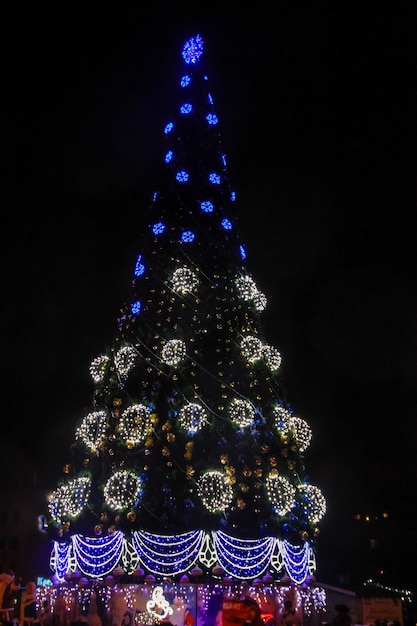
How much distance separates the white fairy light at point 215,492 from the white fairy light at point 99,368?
15.0 feet

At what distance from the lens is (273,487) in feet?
45.1

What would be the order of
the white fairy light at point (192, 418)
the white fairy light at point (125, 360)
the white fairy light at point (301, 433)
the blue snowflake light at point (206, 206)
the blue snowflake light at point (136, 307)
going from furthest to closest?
the blue snowflake light at point (206, 206), the blue snowflake light at point (136, 307), the white fairy light at point (301, 433), the white fairy light at point (125, 360), the white fairy light at point (192, 418)

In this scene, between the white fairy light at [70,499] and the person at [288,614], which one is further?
the white fairy light at [70,499]

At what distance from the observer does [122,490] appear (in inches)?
526

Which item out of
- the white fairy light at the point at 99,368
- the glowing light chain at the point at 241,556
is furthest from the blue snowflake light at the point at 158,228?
the glowing light chain at the point at 241,556

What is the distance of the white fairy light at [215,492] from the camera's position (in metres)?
13.0

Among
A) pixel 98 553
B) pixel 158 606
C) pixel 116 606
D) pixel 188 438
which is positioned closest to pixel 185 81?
pixel 188 438

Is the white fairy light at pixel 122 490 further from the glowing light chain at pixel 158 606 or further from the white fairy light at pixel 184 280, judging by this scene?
the white fairy light at pixel 184 280

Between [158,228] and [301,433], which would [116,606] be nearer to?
[301,433]

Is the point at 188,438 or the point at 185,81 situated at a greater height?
the point at 185,81

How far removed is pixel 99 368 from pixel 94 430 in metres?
1.94

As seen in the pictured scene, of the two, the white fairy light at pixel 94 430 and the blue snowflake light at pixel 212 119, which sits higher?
the blue snowflake light at pixel 212 119

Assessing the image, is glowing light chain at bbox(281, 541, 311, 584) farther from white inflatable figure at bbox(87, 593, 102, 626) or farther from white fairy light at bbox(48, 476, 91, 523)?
white fairy light at bbox(48, 476, 91, 523)

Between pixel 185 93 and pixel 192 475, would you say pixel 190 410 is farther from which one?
pixel 185 93
